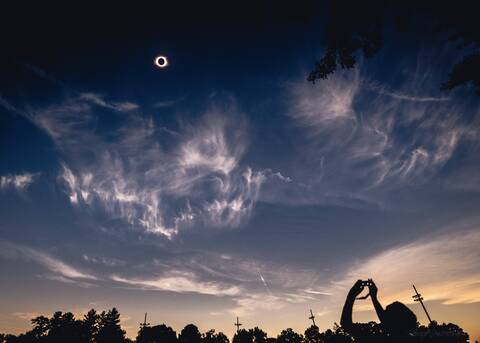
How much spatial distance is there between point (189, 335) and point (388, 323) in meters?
70.4

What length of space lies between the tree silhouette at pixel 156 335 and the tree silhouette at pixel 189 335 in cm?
267

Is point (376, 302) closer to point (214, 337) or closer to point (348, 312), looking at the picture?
point (348, 312)

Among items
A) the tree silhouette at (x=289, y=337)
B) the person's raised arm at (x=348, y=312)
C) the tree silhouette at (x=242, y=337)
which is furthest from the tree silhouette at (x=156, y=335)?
the person's raised arm at (x=348, y=312)

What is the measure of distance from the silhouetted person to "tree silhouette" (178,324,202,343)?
6915 cm

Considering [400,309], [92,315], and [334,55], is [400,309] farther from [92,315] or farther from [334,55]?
[92,315]

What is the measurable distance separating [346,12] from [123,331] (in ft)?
286

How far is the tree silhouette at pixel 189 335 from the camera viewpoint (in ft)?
195

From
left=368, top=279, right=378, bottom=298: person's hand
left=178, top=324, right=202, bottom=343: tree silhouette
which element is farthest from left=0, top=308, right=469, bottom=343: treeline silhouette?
left=368, top=279, right=378, bottom=298: person's hand

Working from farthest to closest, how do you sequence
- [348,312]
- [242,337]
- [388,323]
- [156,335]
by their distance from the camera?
1. [242,337]
2. [156,335]
3. [348,312]
4. [388,323]

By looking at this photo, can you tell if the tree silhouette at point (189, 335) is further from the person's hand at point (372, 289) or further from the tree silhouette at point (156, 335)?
the person's hand at point (372, 289)

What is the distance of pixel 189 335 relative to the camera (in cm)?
6041

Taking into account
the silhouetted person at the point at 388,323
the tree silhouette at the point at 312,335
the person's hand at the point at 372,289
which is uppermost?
the tree silhouette at the point at 312,335

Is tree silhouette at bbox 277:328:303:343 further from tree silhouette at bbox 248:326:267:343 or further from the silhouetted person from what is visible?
the silhouetted person

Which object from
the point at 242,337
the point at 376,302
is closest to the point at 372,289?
the point at 376,302
